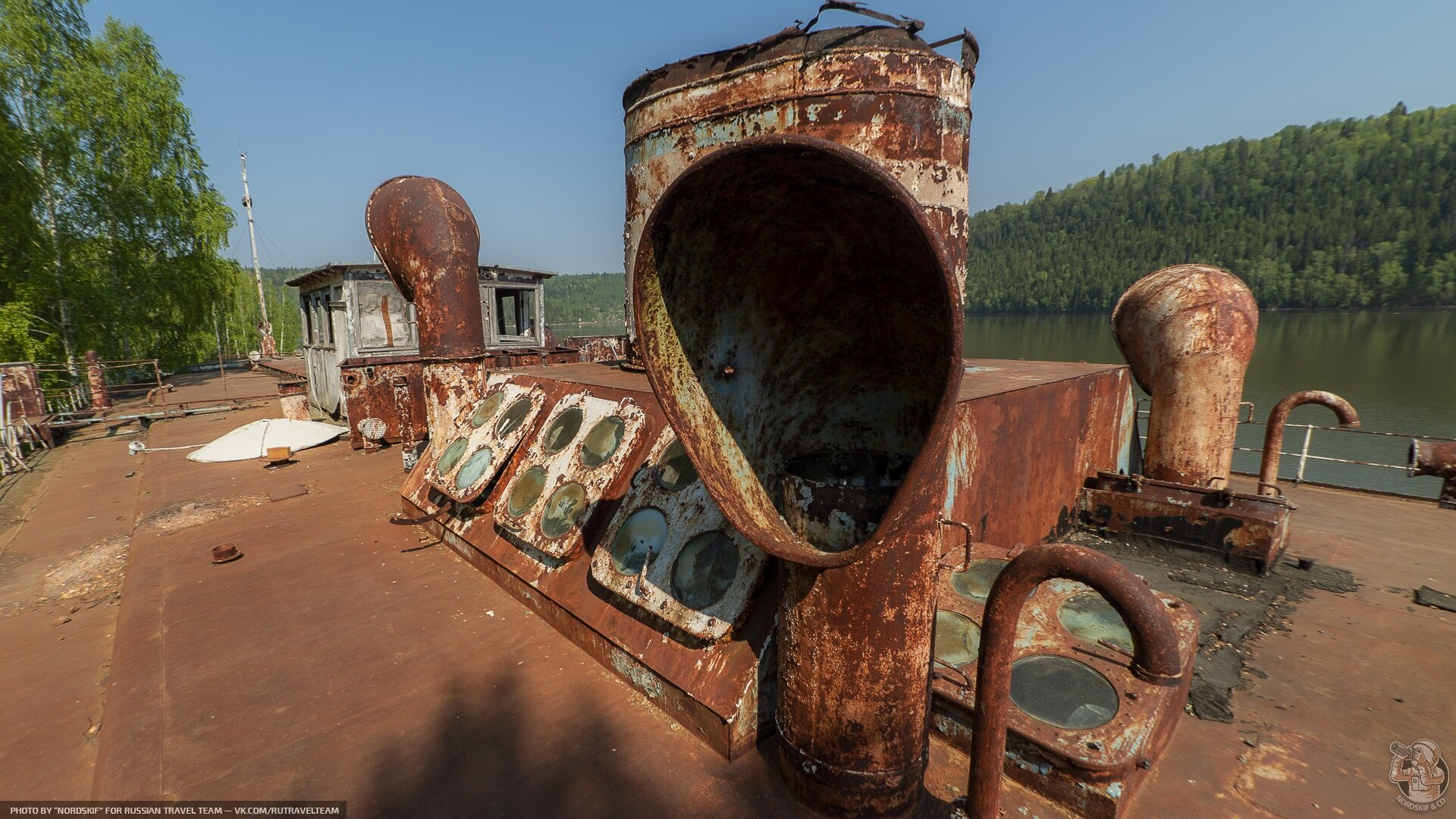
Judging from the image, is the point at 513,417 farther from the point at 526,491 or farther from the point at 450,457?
the point at 526,491

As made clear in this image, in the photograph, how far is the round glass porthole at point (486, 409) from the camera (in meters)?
5.81

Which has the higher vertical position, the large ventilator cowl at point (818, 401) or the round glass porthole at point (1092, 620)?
the large ventilator cowl at point (818, 401)

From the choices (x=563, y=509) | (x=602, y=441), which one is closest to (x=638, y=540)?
(x=563, y=509)

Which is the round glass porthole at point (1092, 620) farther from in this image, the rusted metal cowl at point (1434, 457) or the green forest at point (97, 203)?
the green forest at point (97, 203)

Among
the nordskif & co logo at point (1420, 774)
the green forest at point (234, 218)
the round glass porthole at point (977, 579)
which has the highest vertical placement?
the green forest at point (234, 218)

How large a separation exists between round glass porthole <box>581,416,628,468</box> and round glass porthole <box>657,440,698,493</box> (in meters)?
0.48

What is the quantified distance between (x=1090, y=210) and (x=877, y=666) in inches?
5810

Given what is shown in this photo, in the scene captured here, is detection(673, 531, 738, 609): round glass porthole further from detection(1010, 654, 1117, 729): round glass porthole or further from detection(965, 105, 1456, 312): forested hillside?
detection(965, 105, 1456, 312): forested hillside

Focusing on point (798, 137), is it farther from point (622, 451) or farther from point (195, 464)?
point (195, 464)

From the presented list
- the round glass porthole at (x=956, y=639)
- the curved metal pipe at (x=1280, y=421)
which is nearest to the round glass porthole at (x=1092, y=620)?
the round glass porthole at (x=956, y=639)

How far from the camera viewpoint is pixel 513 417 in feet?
18.1

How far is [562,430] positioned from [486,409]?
1.54 metres

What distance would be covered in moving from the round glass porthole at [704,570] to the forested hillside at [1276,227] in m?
104

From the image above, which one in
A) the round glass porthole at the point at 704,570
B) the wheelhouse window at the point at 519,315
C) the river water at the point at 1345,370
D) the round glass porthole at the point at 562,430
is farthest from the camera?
the river water at the point at 1345,370
